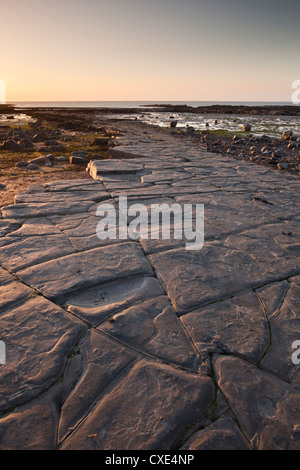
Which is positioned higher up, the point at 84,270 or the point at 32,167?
the point at 32,167

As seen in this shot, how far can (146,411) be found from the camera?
113 cm

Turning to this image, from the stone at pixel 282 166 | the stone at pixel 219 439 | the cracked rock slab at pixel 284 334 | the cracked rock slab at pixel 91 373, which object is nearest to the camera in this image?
the stone at pixel 219 439

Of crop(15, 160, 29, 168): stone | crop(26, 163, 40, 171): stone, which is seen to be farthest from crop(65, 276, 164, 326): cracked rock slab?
crop(15, 160, 29, 168): stone

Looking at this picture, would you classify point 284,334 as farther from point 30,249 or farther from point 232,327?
point 30,249

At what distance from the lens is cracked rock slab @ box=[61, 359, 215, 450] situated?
1.04 metres

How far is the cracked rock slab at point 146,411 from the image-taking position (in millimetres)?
1042

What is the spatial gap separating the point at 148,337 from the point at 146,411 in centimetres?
39

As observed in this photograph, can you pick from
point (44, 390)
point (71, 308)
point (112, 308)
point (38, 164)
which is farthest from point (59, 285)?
point (38, 164)

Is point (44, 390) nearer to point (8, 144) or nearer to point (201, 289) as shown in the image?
point (201, 289)

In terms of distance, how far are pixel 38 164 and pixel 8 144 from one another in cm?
275

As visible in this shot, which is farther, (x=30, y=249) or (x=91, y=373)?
(x=30, y=249)

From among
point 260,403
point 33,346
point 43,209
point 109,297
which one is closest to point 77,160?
point 43,209

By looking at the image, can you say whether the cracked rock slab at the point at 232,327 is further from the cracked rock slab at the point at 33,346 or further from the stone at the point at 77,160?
the stone at the point at 77,160

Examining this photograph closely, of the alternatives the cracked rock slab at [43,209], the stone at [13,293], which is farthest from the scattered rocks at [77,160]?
the stone at [13,293]
